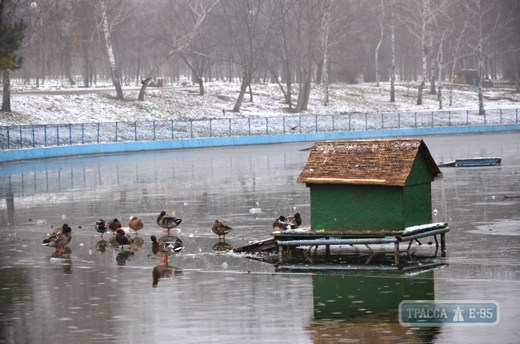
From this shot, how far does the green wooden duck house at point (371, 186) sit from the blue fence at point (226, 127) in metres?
40.1

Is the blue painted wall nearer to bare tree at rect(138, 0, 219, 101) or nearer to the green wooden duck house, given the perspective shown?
bare tree at rect(138, 0, 219, 101)

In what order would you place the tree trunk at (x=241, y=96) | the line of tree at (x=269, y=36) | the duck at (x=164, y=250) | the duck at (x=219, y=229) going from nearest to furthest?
the duck at (x=164, y=250), the duck at (x=219, y=229), the line of tree at (x=269, y=36), the tree trunk at (x=241, y=96)

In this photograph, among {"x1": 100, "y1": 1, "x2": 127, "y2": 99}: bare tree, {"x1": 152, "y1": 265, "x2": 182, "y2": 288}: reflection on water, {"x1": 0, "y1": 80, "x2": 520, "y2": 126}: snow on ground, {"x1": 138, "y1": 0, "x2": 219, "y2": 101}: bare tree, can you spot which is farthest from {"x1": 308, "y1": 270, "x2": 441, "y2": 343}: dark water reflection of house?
{"x1": 138, "y1": 0, "x2": 219, "y2": 101}: bare tree

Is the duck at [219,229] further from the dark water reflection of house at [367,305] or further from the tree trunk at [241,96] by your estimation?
the tree trunk at [241,96]

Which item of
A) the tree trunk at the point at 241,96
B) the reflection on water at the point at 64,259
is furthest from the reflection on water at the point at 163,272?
the tree trunk at the point at 241,96

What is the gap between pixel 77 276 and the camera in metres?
17.0

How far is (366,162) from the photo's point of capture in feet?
57.9

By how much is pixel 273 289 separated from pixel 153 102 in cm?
6191

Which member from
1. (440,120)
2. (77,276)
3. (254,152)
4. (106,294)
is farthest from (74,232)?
(440,120)

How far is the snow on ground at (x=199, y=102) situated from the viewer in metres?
67.6

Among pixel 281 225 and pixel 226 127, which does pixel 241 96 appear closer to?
pixel 226 127

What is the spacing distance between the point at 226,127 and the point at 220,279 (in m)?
Result: 53.8

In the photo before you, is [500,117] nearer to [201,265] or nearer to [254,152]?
[254,152]

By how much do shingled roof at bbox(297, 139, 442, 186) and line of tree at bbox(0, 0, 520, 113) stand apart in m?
39.7
